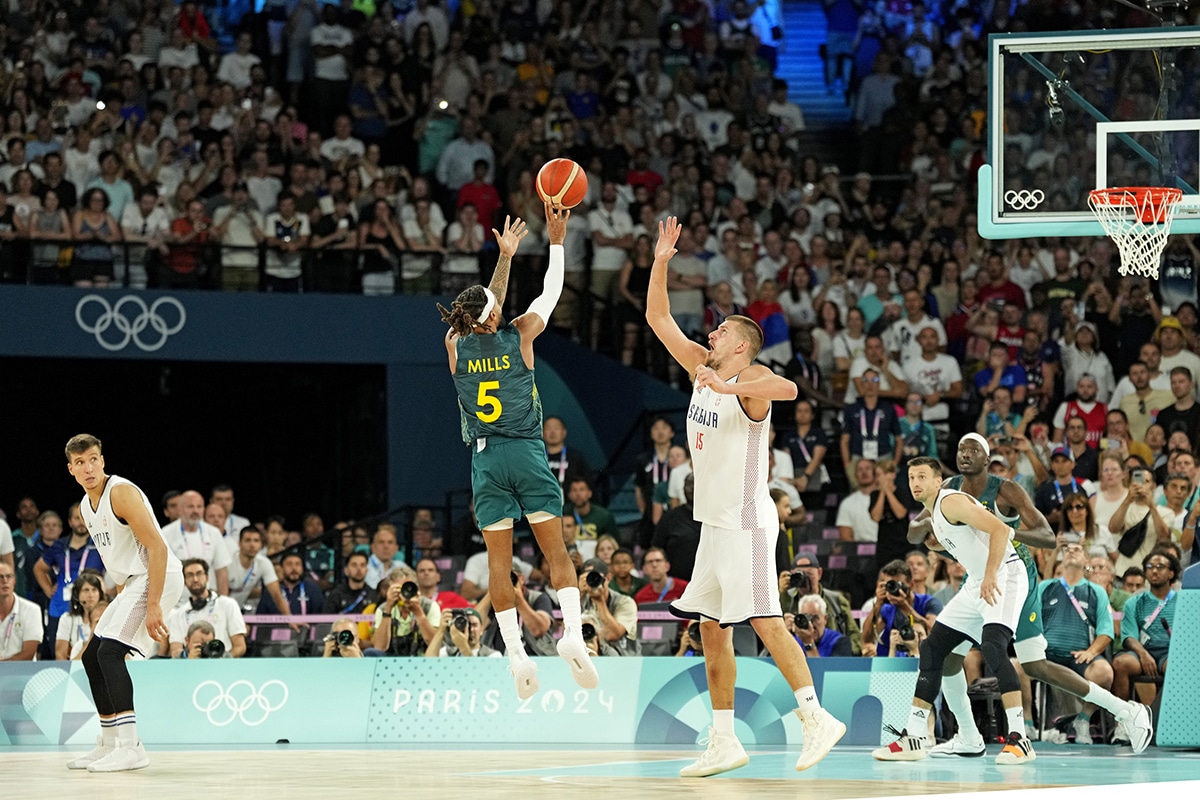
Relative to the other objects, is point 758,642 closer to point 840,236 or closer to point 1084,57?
point 1084,57

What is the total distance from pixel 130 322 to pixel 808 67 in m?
11.6

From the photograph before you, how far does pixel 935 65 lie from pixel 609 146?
502 cm

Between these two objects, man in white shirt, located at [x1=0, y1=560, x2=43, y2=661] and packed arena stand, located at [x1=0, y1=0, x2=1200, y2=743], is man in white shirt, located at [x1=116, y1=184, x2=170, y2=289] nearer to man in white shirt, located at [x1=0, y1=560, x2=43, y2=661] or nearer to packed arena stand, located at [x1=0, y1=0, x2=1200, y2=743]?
packed arena stand, located at [x1=0, y1=0, x2=1200, y2=743]

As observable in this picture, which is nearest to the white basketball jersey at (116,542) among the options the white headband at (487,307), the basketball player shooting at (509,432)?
the basketball player shooting at (509,432)

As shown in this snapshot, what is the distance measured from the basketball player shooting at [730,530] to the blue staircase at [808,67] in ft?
48.0

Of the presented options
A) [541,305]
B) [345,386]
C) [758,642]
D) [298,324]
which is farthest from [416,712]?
[345,386]

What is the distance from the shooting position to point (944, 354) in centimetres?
1808

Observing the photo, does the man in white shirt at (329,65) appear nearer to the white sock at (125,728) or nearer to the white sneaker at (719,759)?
the white sock at (125,728)

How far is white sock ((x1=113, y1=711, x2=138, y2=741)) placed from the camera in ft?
34.6


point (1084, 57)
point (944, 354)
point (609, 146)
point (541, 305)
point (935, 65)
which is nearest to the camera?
point (541, 305)

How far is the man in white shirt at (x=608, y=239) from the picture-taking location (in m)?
19.7

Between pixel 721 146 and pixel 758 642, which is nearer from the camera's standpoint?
pixel 758 642

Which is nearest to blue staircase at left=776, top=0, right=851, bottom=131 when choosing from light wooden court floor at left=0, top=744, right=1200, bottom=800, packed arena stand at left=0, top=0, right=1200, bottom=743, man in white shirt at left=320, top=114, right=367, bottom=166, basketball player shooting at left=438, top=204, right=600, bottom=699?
packed arena stand at left=0, top=0, right=1200, bottom=743

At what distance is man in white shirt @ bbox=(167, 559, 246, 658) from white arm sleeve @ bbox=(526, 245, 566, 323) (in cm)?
513
